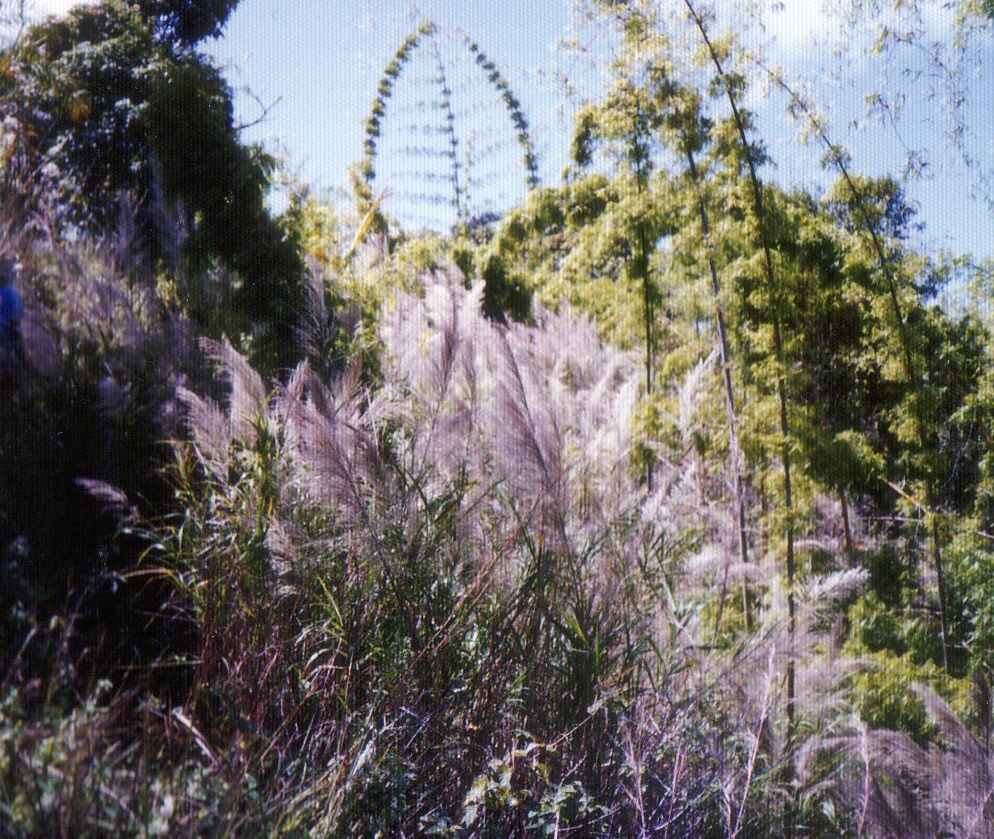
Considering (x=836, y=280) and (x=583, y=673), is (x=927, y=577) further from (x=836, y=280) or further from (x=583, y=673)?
(x=583, y=673)

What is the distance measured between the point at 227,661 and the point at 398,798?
61 centimetres

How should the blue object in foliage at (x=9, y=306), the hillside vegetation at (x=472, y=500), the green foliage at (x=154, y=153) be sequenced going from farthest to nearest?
1. the green foliage at (x=154, y=153)
2. the blue object in foliage at (x=9, y=306)
3. the hillside vegetation at (x=472, y=500)

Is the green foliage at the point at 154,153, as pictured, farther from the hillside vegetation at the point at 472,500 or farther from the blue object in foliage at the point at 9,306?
the blue object in foliage at the point at 9,306

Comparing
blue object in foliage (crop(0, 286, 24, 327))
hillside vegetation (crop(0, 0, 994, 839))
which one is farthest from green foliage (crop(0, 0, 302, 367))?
blue object in foliage (crop(0, 286, 24, 327))

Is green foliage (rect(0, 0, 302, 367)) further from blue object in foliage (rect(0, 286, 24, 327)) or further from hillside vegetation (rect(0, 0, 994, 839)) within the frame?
blue object in foliage (rect(0, 286, 24, 327))

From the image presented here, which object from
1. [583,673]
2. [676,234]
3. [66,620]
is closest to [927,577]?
[676,234]

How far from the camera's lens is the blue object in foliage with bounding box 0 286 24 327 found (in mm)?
2713

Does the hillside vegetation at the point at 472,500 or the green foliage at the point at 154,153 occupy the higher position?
the green foliage at the point at 154,153

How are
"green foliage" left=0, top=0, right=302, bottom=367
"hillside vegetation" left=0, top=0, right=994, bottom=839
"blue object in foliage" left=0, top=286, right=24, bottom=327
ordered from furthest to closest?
"green foliage" left=0, top=0, right=302, bottom=367
"blue object in foliage" left=0, top=286, right=24, bottom=327
"hillside vegetation" left=0, top=0, right=994, bottom=839

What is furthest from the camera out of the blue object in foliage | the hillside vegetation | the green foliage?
the green foliage

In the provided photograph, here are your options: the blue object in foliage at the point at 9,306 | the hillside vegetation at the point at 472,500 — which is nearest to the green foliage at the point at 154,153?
the hillside vegetation at the point at 472,500

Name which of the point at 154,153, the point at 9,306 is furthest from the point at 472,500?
the point at 154,153

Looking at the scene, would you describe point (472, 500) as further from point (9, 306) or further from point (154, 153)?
point (154, 153)

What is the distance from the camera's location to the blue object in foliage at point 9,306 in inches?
107
